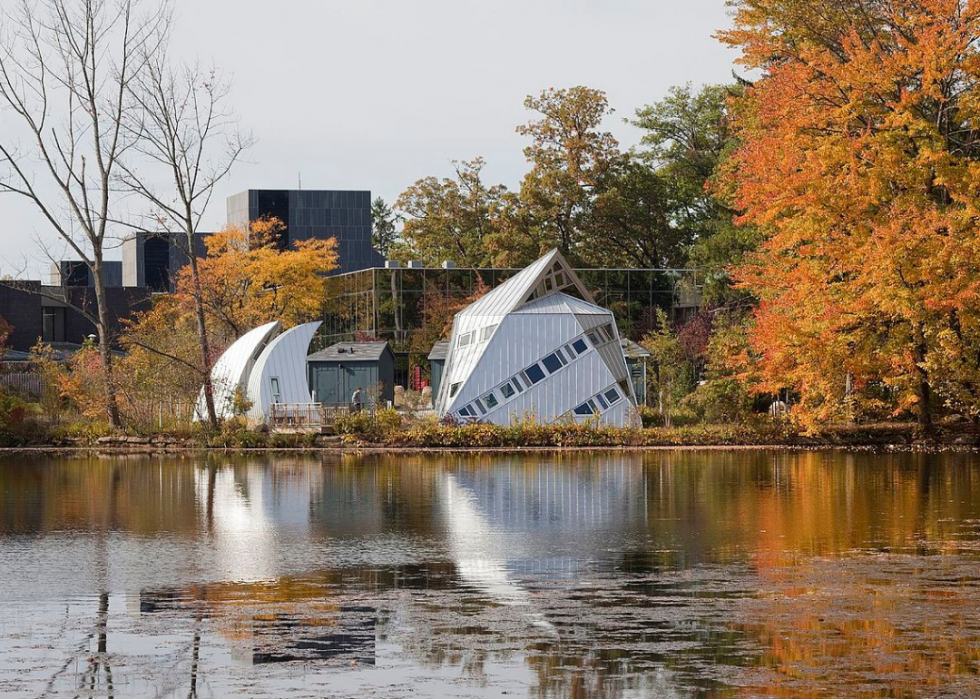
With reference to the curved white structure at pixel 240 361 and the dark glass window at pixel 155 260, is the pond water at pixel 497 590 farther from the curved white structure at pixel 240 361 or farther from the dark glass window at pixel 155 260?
the dark glass window at pixel 155 260

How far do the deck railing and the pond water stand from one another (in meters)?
16.1

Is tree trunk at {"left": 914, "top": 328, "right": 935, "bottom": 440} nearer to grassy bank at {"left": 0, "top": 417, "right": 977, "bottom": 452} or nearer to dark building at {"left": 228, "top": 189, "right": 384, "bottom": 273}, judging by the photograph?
grassy bank at {"left": 0, "top": 417, "right": 977, "bottom": 452}

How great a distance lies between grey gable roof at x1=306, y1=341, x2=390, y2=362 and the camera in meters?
55.4

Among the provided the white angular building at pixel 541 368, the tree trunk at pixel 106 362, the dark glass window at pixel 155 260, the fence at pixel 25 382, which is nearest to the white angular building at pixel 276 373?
the tree trunk at pixel 106 362

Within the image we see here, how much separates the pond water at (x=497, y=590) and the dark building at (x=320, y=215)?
96014 millimetres

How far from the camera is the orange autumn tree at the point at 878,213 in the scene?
34906mm

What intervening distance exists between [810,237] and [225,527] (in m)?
21.7

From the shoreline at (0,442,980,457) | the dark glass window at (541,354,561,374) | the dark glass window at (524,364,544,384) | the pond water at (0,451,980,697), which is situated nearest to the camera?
the pond water at (0,451,980,697)

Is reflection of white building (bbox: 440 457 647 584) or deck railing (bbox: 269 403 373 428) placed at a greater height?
deck railing (bbox: 269 403 373 428)

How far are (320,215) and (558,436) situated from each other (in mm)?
85507

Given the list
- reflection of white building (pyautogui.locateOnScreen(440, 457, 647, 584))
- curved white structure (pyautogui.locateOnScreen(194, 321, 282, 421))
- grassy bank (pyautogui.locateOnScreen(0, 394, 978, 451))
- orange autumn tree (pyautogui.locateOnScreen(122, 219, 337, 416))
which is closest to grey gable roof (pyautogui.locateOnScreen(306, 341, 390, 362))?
curved white structure (pyautogui.locateOnScreen(194, 321, 282, 421))

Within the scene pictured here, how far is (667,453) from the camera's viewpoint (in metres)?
36.9

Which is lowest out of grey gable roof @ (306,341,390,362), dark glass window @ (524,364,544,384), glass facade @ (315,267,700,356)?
dark glass window @ (524,364,544,384)

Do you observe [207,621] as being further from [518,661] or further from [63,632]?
[518,661]
